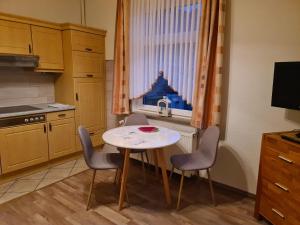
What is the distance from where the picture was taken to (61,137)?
10.6 ft

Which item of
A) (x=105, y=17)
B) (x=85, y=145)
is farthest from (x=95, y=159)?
(x=105, y=17)

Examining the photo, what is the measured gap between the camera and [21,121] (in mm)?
2771

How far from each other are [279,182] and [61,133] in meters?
2.73

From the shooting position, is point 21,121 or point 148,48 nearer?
point 21,121

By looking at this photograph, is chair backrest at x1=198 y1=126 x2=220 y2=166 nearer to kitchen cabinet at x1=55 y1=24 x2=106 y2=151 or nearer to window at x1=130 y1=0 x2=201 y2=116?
window at x1=130 y1=0 x2=201 y2=116

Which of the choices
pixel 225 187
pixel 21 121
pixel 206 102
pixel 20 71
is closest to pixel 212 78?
pixel 206 102

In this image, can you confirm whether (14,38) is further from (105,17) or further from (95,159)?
(95,159)

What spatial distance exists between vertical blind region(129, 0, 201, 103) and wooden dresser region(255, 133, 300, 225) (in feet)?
3.64

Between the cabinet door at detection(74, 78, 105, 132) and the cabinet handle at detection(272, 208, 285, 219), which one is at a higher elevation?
the cabinet door at detection(74, 78, 105, 132)

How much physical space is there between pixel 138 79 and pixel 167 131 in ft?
3.40

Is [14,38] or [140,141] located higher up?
[14,38]

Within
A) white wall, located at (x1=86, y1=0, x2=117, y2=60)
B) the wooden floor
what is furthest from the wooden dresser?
white wall, located at (x1=86, y1=0, x2=117, y2=60)

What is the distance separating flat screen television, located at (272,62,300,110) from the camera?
1810mm

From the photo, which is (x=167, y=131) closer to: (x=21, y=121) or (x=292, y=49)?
(x=292, y=49)
